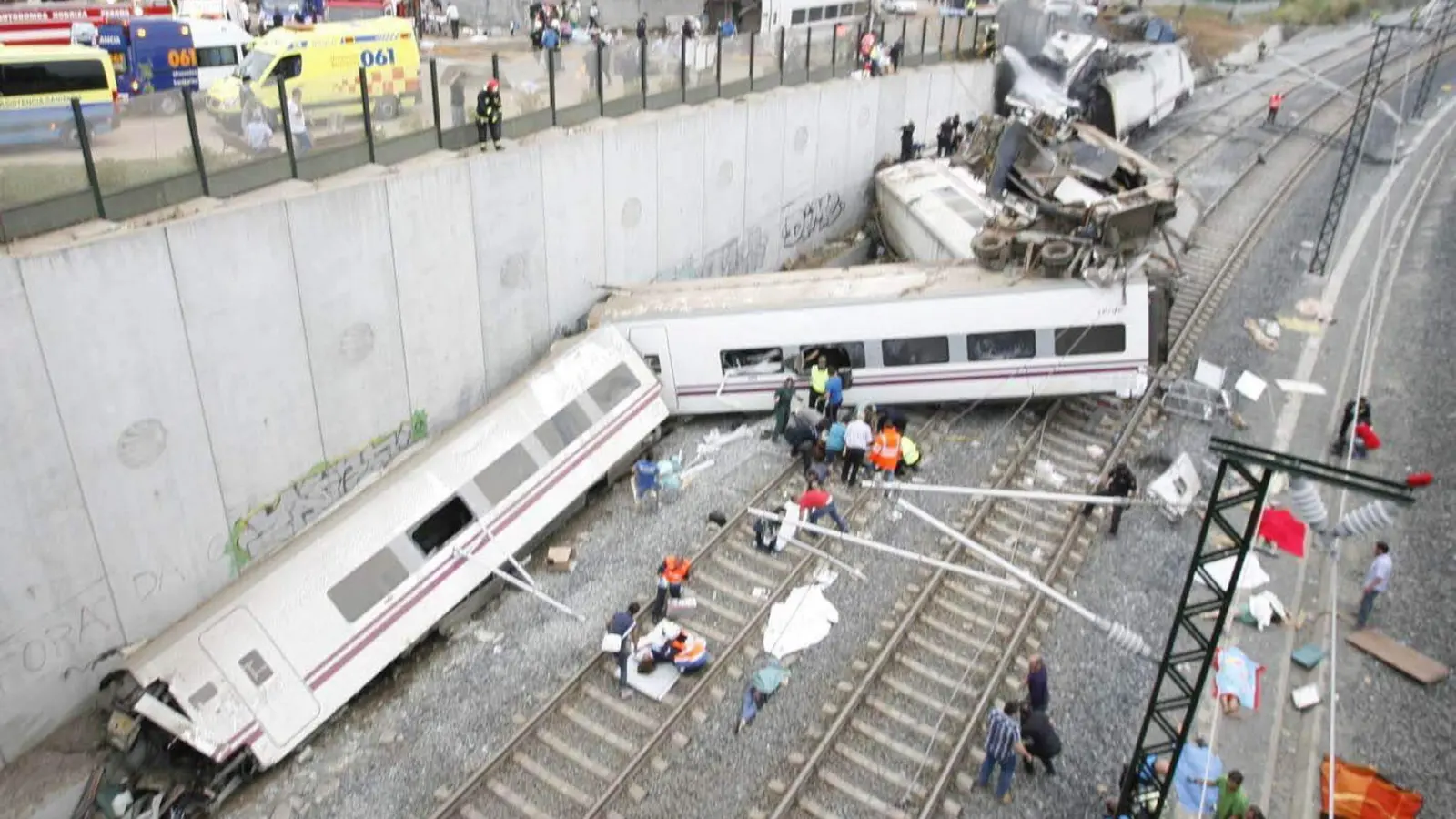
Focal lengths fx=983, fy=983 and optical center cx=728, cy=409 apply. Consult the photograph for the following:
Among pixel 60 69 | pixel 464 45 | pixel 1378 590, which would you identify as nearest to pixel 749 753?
pixel 1378 590

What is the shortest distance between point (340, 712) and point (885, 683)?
7150 millimetres

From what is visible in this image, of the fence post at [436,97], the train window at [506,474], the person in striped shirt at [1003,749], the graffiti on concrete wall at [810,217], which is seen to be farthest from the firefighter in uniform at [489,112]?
the person in striped shirt at [1003,749]

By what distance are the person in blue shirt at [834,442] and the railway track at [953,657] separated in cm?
121

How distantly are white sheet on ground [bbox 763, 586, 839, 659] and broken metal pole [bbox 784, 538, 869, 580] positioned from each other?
2.24ft

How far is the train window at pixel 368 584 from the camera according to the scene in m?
13.0

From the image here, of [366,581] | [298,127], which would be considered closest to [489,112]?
[298,127]

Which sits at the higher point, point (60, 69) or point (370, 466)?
point (60, 69)

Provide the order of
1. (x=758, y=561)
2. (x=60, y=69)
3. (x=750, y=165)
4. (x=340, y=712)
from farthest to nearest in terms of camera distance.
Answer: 1. (x=750, y=165)
2. (x=60, y=69)
3. (x=758, y=561)
4. (x=340, y=712)

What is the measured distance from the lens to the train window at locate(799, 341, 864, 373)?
18500 mm

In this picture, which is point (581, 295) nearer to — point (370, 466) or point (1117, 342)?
point (370, 466)

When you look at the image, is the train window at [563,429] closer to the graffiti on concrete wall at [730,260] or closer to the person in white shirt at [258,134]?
the person in white shirt at [258,134]

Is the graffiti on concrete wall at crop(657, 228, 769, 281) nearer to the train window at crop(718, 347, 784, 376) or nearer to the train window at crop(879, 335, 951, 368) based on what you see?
the train window at crop(718, 347, 784, 376)

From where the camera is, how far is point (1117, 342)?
1795cm

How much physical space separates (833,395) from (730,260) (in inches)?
291
